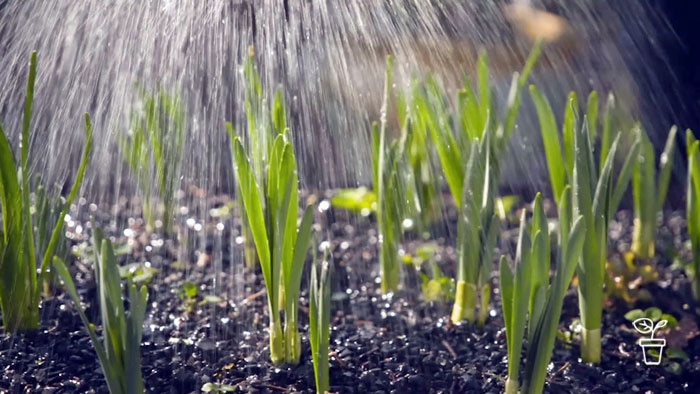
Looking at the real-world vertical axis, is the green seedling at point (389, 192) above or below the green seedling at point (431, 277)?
above

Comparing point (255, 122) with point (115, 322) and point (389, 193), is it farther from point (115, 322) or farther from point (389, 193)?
point (115, 322)

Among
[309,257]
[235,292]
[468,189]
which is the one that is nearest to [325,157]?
[309,257]

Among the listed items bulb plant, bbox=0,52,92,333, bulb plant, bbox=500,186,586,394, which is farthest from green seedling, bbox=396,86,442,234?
bulb plant, bbox=0,52,92,333

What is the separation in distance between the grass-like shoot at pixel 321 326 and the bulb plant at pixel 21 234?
418mm

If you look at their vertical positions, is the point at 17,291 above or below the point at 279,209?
below

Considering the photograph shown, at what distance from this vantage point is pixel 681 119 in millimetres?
2514

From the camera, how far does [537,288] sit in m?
1.20

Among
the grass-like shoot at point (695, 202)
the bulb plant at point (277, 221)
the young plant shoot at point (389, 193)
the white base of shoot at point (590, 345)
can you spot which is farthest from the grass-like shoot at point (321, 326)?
the grass-like shoot at point (695, 202)

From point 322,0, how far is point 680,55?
107cm

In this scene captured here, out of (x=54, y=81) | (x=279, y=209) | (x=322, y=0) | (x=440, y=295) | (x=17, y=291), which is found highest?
(x=322, y=0)

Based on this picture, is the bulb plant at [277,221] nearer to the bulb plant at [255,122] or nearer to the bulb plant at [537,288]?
the bulb plant at [255,122]

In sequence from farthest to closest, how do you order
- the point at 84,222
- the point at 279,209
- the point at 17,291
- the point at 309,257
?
the point at 84,222
the point at 309,257
the point at 17,291
the point at 279,209

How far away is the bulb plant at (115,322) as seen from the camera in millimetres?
1157

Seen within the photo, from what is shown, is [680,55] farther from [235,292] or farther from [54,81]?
[54,81]
